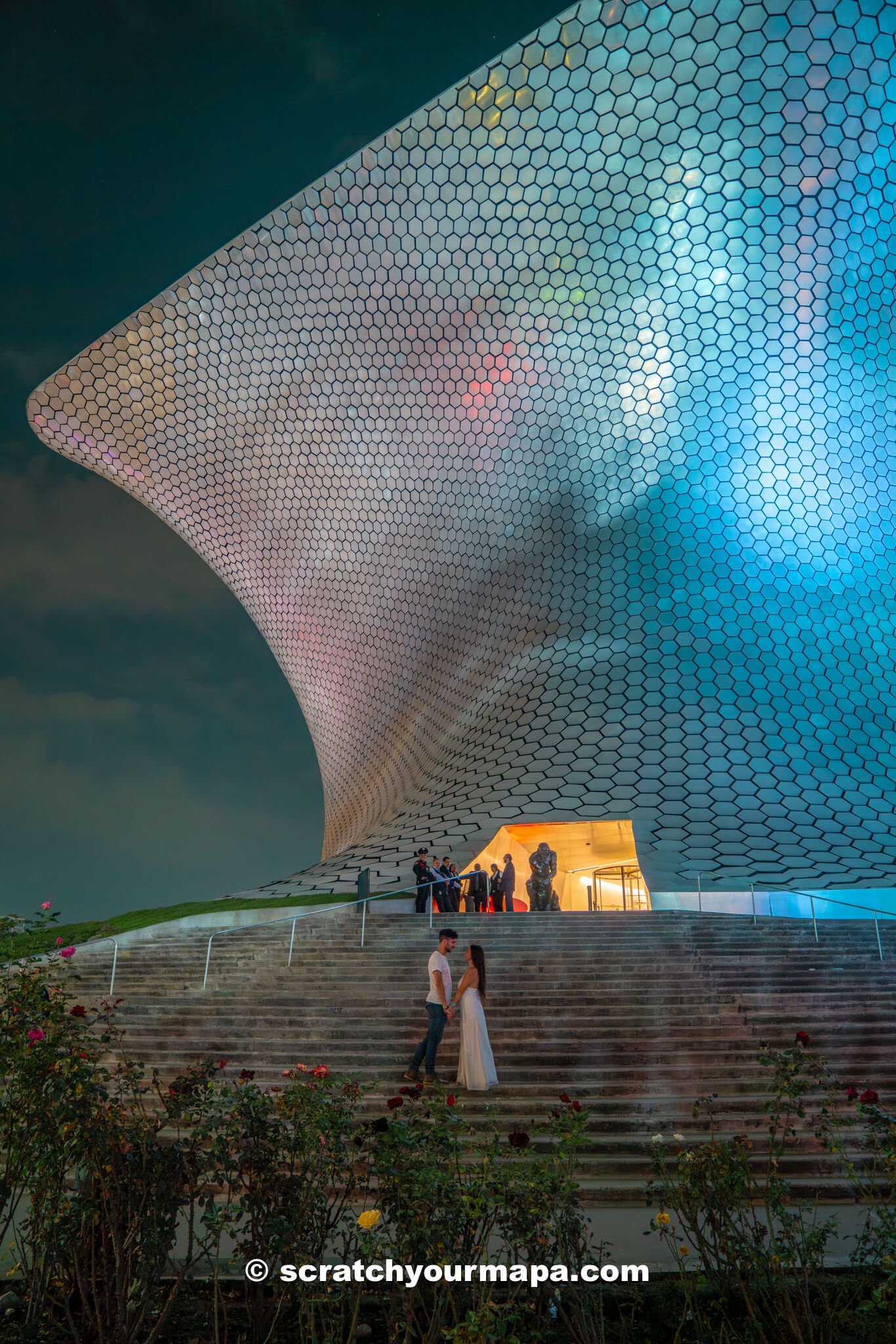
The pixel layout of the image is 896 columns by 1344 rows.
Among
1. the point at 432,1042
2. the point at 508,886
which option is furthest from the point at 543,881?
the point at 432,1042

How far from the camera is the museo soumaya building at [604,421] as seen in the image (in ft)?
43.1

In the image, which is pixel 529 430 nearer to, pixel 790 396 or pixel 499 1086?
pixel 790 396

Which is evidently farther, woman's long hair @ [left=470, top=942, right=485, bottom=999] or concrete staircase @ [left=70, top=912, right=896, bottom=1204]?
woman's long hair @ [left=470, top=942, right=485, bottom=999]

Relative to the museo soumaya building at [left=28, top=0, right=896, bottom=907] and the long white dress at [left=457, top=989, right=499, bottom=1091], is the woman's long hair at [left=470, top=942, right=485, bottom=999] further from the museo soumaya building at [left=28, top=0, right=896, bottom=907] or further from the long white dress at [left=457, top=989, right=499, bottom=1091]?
the museo soumaya building at [left=28, top=0, right=896, bottom=907]

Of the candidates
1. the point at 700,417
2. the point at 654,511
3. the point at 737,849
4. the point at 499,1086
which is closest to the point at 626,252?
the point at 700,417

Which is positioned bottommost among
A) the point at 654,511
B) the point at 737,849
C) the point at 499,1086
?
the point at 499,1086

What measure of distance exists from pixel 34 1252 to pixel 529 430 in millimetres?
14876

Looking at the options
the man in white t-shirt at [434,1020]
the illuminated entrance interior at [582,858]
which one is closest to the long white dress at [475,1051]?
the man in white t-shirt at [434,1020]

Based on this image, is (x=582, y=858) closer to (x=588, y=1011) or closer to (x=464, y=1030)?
(x=588, y=1011)

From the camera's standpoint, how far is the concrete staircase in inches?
196

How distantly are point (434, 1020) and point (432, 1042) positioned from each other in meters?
0.12

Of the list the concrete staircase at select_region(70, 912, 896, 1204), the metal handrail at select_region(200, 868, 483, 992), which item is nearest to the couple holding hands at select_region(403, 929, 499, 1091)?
the concrete staircase at select_region(70, 912, 896, 1204)

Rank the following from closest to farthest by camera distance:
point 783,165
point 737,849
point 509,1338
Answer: point 509,1338, point 737,849, point 783,165

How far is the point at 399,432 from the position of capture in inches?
673
